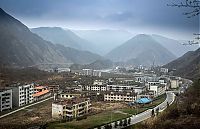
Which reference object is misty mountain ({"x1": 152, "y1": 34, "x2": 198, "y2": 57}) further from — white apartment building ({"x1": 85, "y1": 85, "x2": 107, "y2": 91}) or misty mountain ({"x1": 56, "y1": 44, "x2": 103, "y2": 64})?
white apartment building ({"x1": 85, "y1": 85, "x2": 107, "y2": 91})

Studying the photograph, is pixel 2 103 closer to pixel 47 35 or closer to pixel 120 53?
pixel 120 53

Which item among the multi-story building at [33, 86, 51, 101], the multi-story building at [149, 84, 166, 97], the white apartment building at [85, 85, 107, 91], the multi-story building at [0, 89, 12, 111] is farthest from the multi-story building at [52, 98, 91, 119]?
the white apartment building at [85, 85, 107, 91]

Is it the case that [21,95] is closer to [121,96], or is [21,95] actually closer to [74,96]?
[74,96]

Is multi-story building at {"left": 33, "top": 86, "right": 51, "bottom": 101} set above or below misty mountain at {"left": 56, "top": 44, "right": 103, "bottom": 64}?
below

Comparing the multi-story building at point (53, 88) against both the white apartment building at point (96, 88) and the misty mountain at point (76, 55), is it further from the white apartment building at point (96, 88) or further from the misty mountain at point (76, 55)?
the misty mountain at point (76, 55)

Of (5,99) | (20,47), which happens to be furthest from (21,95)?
(20,47)

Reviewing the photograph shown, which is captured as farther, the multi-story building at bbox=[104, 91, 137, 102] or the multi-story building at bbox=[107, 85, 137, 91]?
the multi-story building at bbox=[107, 85, 137, 91]

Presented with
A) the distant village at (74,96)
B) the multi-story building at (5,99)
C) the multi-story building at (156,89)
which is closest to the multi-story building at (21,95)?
the distant village at (74,96)
